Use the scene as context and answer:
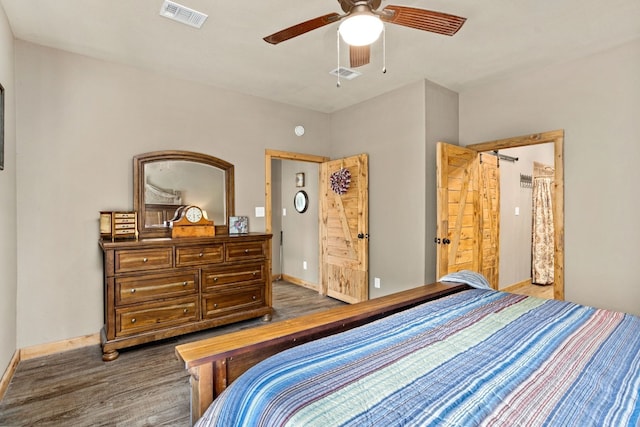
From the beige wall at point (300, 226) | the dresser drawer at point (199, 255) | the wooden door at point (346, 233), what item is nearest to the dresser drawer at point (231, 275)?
the dresser drawer at point (199, 255)

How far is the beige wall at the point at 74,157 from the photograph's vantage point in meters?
2.80

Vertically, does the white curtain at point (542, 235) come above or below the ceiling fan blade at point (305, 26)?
below

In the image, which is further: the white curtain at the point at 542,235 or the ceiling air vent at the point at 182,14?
the white curtain at the point at 542,235

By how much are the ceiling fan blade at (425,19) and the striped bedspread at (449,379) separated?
1618 millimetres

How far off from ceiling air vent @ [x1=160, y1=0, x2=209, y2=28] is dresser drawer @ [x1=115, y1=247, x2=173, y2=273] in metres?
1.91

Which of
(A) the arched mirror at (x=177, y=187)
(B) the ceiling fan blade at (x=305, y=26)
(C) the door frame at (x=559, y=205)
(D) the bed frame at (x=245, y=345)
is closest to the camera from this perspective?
(D) the bed frame at (x=245, y=345)

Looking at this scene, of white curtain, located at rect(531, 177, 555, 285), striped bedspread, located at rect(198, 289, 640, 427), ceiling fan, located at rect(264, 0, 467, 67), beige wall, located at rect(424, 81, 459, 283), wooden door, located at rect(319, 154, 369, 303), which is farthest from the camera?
white curtain, located at rect(531, 177, 555, 285)

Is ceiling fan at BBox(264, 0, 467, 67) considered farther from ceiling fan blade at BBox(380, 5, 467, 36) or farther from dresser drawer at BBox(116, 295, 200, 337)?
dresser drawer at BBox(116, 295, 200, 337)

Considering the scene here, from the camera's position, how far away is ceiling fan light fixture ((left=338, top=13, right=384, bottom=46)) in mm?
1727

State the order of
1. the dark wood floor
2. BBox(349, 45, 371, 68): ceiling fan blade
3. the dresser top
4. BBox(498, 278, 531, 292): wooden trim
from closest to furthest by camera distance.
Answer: the dark wood floor
BBox(349, 45, 371, 68): ceiling fan blade
the dresser top
BBox(498, 278, 531, 292): wooden trim

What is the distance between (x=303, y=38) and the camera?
2.75 metres

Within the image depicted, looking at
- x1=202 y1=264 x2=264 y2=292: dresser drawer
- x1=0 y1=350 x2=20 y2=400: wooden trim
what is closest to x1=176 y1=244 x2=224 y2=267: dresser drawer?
x1=202 y1=264 x2=264 y2=292: dresser drawer

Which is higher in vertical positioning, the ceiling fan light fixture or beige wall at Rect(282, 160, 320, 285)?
the ceiling fan light fixture

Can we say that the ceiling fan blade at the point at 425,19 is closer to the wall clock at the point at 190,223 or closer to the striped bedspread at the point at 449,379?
the striped bedspread at the point at 449,379
